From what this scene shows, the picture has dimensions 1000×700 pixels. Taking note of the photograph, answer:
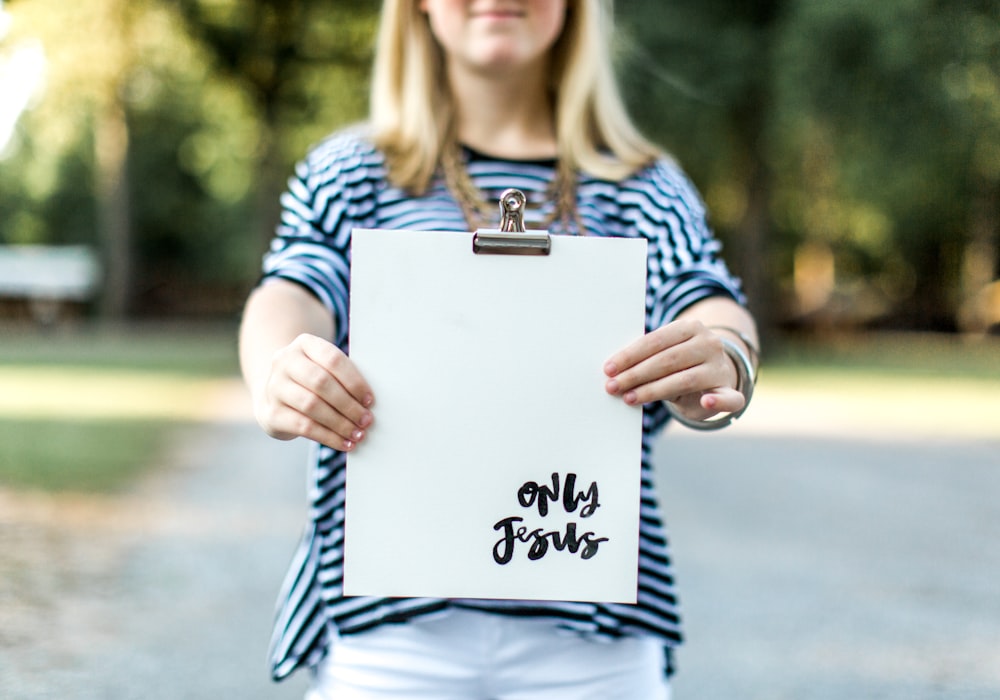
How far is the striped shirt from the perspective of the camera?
1529 mm

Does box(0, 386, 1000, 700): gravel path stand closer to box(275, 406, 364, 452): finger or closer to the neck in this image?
the neck

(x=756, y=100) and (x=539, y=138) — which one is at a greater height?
(x=756, y=100)

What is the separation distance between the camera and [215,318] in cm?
3956

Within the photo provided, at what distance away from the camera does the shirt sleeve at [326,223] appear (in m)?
1.54

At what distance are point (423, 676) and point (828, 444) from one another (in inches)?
375

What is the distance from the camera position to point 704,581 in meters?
5.48

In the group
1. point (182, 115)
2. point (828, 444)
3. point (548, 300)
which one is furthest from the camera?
point (182, 115)

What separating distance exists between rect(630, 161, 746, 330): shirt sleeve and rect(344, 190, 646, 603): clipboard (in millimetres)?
342

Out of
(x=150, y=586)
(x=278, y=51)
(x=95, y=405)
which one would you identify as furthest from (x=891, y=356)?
(x=150, y=586)

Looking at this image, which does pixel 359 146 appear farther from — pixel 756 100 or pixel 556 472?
pixel 756 100

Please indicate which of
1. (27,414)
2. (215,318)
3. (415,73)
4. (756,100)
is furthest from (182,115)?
(415,73)

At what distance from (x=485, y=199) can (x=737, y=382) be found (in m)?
0.47

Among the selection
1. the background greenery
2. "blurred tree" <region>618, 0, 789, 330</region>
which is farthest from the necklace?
"blurred tree" <region>618, 0, 789, 330</region>

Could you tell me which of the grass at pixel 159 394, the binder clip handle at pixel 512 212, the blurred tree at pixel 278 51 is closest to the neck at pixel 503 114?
the binder clip handle at pixel 512 212
